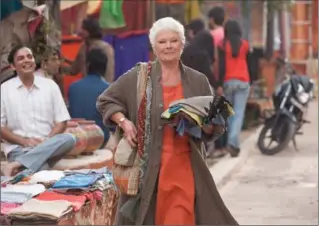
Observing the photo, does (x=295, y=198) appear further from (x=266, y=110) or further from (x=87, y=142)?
(x=266, y=110)

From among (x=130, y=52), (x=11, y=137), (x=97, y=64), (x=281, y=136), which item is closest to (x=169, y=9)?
(x=130, y=52)

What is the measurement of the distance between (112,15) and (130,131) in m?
5.96

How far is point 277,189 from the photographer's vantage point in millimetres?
10617

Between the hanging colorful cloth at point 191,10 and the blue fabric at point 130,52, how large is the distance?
249cm

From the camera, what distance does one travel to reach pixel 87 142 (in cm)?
838

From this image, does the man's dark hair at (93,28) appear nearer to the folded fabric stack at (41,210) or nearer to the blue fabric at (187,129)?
the folded fabric stack at (41,210)

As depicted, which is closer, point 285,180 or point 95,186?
point 95,186

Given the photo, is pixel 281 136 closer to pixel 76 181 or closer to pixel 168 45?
pixel 76 181

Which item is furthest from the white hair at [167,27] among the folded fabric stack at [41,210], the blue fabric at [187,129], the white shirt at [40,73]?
the white shirt at [40,73]

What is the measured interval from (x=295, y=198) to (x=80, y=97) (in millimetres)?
2577

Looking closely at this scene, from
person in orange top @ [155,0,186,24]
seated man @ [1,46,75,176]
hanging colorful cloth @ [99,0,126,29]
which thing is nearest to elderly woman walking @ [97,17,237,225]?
seated man @ [1,46,75,176]

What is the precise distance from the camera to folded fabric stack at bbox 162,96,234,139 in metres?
5.43

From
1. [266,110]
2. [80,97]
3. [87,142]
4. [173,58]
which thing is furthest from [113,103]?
[266,110]

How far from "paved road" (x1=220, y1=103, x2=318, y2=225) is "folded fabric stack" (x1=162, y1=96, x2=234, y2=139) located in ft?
10.4
